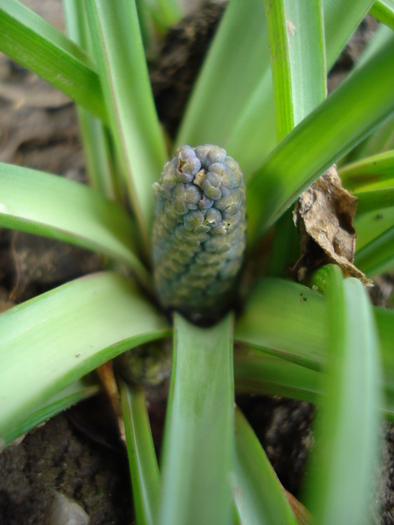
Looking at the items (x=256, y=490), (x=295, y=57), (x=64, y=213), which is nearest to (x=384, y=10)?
(x=295, y=57)

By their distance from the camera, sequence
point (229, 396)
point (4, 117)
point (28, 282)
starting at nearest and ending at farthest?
point (229, 396)
point (28, 282)
point (4, 117)

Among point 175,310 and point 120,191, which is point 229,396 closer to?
point 175,310

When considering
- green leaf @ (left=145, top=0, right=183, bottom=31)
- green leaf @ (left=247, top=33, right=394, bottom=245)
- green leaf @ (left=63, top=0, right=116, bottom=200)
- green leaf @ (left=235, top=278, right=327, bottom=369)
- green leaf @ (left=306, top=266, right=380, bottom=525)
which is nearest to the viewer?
green leaf @ (left=306, top=266, right=380, bottom=525)

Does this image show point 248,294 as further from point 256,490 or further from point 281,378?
point 256,490

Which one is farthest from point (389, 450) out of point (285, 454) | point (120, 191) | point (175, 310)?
point (120, 191)

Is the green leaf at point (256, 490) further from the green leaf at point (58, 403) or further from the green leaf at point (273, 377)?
the green leaf at point (58, 403)

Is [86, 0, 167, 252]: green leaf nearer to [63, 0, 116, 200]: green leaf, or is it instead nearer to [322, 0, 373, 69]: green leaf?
[63, 0, 116, 200]: green leaf

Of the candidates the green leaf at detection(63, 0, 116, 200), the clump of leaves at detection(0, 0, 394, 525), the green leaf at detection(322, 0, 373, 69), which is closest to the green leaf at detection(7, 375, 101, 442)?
the clump of leaves at detection(0, 0, 394, 525)
